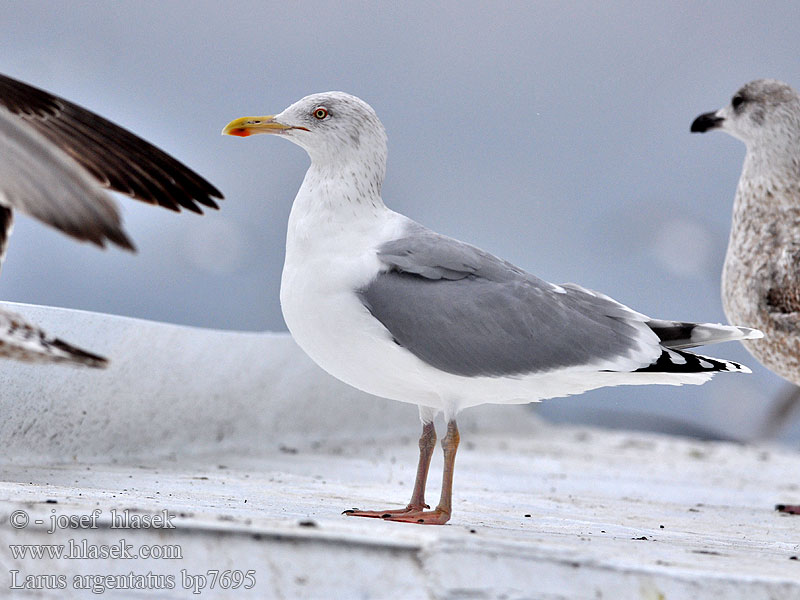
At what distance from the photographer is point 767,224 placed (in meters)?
3.45

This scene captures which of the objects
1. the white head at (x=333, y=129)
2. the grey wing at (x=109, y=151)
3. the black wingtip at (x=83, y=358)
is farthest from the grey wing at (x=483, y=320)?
the grey wing at (x=109, y=151)

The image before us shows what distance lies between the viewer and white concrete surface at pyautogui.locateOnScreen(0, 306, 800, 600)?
157 cm

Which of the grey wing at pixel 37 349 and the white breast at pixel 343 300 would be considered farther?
the white breast at pixel 343 300

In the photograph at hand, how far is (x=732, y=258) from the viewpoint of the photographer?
3.50 metres

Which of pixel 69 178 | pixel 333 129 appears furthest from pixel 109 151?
pixel 69 178

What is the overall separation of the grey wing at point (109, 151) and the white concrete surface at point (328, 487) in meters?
0.73

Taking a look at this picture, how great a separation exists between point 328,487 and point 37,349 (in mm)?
1323

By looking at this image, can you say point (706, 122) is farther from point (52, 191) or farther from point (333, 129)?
point (52, 191)

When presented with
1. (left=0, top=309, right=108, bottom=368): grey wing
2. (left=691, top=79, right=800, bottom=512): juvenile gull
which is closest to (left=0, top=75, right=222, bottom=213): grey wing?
(left=0, top=309, right=108, bottom=368): grey wing

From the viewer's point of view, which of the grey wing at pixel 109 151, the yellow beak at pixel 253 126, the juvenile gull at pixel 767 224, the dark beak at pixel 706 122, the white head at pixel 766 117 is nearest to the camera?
the yellow beak at pixel 253 126

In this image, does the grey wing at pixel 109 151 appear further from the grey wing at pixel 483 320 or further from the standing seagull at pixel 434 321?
the grey wing at pixel 483 320

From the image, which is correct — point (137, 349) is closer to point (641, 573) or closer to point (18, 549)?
point (18, 549)

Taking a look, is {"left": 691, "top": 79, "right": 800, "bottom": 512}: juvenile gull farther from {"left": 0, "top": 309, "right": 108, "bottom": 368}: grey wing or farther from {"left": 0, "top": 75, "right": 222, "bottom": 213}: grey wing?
{"left": 0, "top": 309, "right": 108, "bottom": 368}: grey wing

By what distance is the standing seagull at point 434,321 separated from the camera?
6.78 feet
